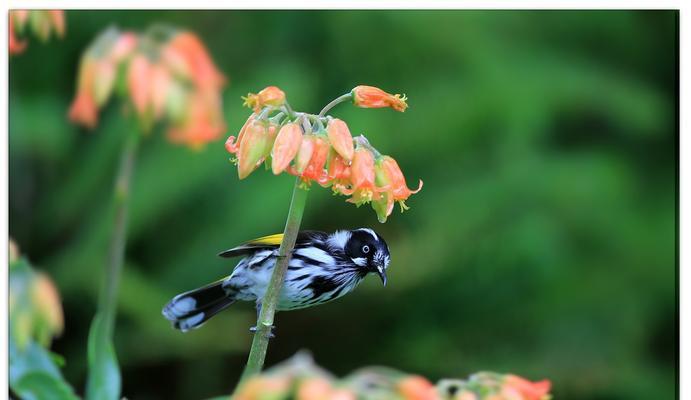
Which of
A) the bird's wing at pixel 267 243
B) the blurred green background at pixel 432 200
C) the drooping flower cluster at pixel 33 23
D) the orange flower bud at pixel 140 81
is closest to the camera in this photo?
the orange flower bud at pixel 140 81

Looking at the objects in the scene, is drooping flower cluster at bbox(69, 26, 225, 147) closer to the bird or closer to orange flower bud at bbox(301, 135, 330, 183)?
orange flower bud at bbox(301, 135, 330, 183)

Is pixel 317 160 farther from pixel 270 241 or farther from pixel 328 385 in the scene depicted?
pixel 270 241

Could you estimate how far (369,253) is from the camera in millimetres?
1616

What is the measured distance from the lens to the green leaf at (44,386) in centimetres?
110

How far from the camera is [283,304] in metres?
1.59

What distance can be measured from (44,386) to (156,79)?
1.32 feet

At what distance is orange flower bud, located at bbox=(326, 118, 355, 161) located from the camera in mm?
1071

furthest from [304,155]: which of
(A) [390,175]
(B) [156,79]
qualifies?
(B) [156,79]

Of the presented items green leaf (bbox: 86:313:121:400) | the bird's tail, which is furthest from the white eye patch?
green leaf (bbox: 86:313:121:400)

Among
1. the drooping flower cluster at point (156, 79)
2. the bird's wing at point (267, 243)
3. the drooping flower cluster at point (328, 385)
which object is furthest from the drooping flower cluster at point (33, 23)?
the drooping flower cluster at point (328, 385)

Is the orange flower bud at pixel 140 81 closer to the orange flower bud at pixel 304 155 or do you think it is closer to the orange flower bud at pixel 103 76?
the orange flower bud at pixel 103 76

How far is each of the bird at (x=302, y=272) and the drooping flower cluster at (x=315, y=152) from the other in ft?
1.50

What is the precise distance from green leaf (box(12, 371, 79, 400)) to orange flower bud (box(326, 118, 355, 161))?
429 millimetres

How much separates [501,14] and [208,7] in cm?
78
